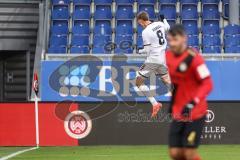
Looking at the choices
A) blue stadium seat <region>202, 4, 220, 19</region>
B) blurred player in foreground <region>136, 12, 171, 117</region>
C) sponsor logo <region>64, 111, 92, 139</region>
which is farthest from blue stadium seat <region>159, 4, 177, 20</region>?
blurred player in foreground <region>136, 12, 171, 117</region>

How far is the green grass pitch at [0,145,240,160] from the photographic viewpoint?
13.7 m

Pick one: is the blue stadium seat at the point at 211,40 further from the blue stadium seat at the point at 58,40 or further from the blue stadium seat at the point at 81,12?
the blue stadium seat at the point at 58,40

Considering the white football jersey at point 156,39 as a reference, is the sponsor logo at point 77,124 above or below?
below

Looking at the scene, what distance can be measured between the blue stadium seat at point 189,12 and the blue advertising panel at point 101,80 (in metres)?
4.57

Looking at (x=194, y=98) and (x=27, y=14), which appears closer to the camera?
(x=194, y=98)

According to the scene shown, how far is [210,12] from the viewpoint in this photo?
23938 mm

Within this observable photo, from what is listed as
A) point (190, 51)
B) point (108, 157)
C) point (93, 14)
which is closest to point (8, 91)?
point (93, 14)

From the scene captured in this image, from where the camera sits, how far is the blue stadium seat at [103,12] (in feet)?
78.0

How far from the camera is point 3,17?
994 inches

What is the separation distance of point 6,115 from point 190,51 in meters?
10.3

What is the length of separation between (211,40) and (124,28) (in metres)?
2.90

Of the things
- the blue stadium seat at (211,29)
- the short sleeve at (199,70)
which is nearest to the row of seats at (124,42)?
the blue stadium seat at (211,29)

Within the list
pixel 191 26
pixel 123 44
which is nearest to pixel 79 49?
pixel 123 44

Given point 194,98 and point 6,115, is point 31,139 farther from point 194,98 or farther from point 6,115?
point 194,98
